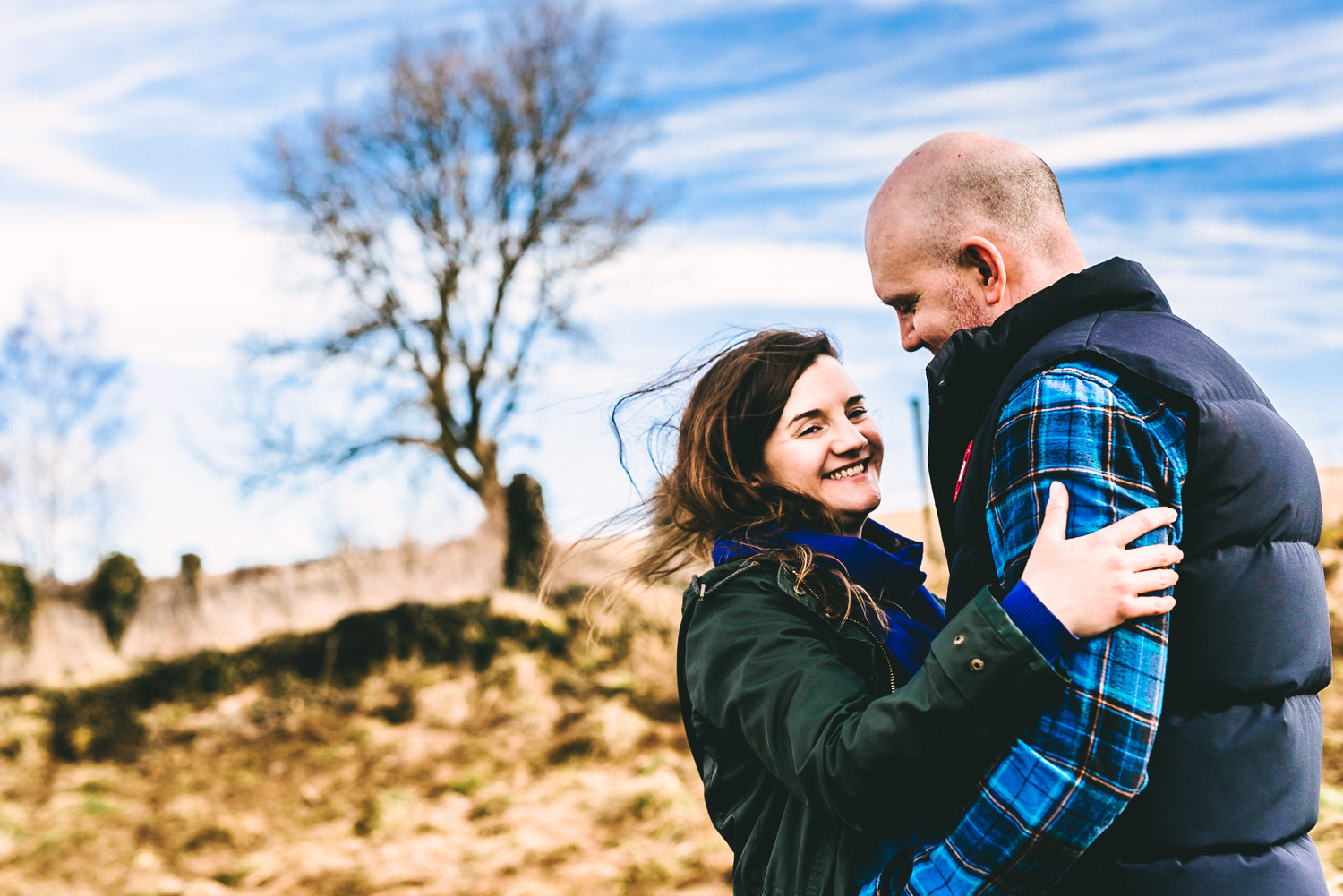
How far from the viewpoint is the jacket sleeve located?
1.41 m

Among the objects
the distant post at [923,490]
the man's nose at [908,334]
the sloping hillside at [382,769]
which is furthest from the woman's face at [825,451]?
the distant post at [923,490]

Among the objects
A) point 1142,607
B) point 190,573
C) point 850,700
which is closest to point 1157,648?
point 1142,607

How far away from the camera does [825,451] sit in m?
2.17

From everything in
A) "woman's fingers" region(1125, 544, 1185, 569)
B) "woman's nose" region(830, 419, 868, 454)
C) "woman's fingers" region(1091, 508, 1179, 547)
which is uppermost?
"woman's nose" region(830, 419, 868, 454)

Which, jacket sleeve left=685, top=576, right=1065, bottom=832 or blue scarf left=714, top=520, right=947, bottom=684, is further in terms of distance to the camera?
blue scarf left=714, top=520, right=947, bottom=684

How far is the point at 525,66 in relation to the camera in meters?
17.7

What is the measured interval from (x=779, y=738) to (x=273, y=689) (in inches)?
388

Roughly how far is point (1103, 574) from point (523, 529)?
39.3 feet

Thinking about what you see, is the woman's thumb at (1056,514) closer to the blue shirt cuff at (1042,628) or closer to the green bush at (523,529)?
the blue shirt cuff at (1042,628)

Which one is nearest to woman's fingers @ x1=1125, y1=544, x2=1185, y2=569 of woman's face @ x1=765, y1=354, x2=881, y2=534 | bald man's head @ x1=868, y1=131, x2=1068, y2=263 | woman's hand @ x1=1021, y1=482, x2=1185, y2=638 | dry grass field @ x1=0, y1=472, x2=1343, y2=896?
woman's hand @ x1=1021, y1=482, x2=1185, y2=638

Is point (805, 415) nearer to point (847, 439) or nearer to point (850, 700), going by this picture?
point (847, 439)

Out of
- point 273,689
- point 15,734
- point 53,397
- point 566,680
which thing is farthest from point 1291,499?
point 53,397

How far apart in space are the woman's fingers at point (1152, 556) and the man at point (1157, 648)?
4 centimetres

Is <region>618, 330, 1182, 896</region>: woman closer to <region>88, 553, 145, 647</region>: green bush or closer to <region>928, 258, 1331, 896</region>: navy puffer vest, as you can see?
<region>928, 258, 1331, 896</region>: navy puffer vest
